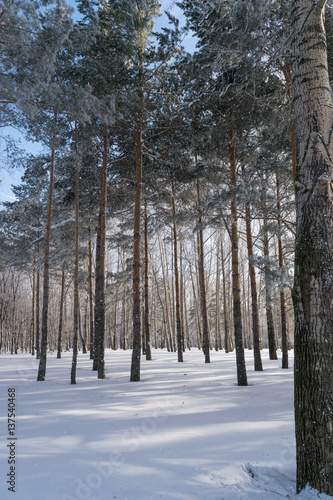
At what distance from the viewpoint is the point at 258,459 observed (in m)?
3.68

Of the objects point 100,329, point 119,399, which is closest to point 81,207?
point 100,329

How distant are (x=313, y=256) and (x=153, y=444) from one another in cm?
338

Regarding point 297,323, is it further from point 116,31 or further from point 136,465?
point 116,31

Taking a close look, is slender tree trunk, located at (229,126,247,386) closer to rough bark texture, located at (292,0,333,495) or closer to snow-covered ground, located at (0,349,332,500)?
snow-covered ground, located at (0,349,332,500)

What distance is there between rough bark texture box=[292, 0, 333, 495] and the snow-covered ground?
422 mm

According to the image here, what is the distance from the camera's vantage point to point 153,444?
429cm

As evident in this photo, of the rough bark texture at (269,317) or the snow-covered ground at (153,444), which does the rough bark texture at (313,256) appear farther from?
the rough bark texture at (269,317)

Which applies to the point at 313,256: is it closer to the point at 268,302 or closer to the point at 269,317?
the point at 268,302

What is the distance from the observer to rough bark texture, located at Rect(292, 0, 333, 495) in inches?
104

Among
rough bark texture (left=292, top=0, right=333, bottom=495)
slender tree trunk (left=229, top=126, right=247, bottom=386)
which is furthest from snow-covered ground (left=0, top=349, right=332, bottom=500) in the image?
slender tree trunk (left=229, top=126, right=247, bottom=386)

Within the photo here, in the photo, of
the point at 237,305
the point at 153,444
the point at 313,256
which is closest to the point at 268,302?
the point at 237,305

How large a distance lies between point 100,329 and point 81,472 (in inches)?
315

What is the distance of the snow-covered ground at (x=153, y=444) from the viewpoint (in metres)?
3.06

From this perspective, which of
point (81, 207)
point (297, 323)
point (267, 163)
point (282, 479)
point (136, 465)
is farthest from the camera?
point (81, 207)
